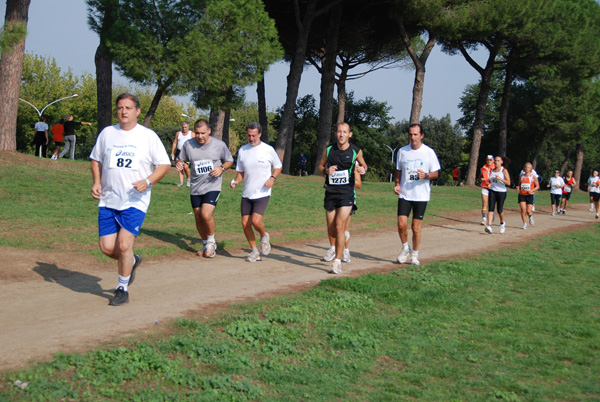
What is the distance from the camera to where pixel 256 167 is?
9367 millimetres

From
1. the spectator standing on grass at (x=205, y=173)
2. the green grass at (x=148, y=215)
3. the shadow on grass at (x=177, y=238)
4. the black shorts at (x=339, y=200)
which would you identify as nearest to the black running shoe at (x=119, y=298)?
the green grass at (x=148, y=215)

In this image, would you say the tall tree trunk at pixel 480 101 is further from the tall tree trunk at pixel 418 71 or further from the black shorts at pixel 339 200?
the black shorts at pixel 339 200

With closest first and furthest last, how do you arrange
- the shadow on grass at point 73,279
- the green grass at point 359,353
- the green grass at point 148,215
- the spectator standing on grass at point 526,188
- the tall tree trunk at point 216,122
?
the green grass at point 359,353
the shadow on grass at point 73,279
the green grass at point 148,215
the spectator standing on grass at point 526,188
the tall tree trunk at point 216,122

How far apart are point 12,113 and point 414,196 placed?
46.6 feet

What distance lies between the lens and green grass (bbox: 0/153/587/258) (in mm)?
9883

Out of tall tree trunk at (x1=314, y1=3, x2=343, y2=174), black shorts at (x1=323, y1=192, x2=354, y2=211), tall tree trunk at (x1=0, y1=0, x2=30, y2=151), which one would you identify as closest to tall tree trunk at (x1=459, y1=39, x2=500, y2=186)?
tall tree trunk at (x1=314, y1=3, x2=343, y2=174)

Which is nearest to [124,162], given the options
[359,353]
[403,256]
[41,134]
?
[359,353]

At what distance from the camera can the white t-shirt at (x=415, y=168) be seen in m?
9.66

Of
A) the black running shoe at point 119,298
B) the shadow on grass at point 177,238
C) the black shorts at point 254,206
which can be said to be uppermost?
the black shorts at point 254,206

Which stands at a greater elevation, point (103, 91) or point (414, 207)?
point (103, 91)

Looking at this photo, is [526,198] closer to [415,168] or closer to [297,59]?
[415,168]

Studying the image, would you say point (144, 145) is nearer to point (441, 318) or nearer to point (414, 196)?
point (441, 318)

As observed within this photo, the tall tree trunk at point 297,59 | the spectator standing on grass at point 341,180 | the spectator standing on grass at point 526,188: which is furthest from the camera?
the tall tree trunk at point 297,59

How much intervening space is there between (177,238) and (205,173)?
207cm
